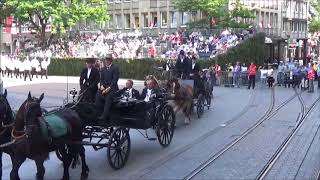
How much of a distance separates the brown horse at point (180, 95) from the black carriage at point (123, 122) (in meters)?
2.79

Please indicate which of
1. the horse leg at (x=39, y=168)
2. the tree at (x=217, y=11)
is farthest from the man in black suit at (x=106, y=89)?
the tree at (x=217, y=11)

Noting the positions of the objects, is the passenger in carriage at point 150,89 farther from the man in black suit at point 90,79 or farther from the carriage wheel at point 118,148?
the carriage wheel at point 118,148

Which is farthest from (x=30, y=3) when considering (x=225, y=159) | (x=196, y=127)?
(x=225, y=159)

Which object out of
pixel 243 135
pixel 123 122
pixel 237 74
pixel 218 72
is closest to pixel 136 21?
pixel 218 72

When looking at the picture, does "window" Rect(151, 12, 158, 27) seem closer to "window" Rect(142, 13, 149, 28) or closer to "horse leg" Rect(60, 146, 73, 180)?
"window" Rect(142, 13, 149, 28)

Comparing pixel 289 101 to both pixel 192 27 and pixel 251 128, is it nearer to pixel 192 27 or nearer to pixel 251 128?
pixel 251 128

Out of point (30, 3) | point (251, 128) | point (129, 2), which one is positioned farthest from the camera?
point (129, 2)

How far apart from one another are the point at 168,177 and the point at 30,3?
39.7 m

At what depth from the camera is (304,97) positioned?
28391 mm

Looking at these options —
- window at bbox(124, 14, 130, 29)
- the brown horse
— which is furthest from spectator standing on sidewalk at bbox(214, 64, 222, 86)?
window at bbox(124, 14, 130, 29)

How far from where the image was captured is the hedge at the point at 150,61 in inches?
1492

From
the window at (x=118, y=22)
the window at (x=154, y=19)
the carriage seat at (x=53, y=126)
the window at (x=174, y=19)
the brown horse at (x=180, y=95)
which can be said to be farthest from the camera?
the window at (x=118, y=22)

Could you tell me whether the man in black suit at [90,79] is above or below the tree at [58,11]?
below

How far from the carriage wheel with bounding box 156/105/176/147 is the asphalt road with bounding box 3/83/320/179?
224 mm
